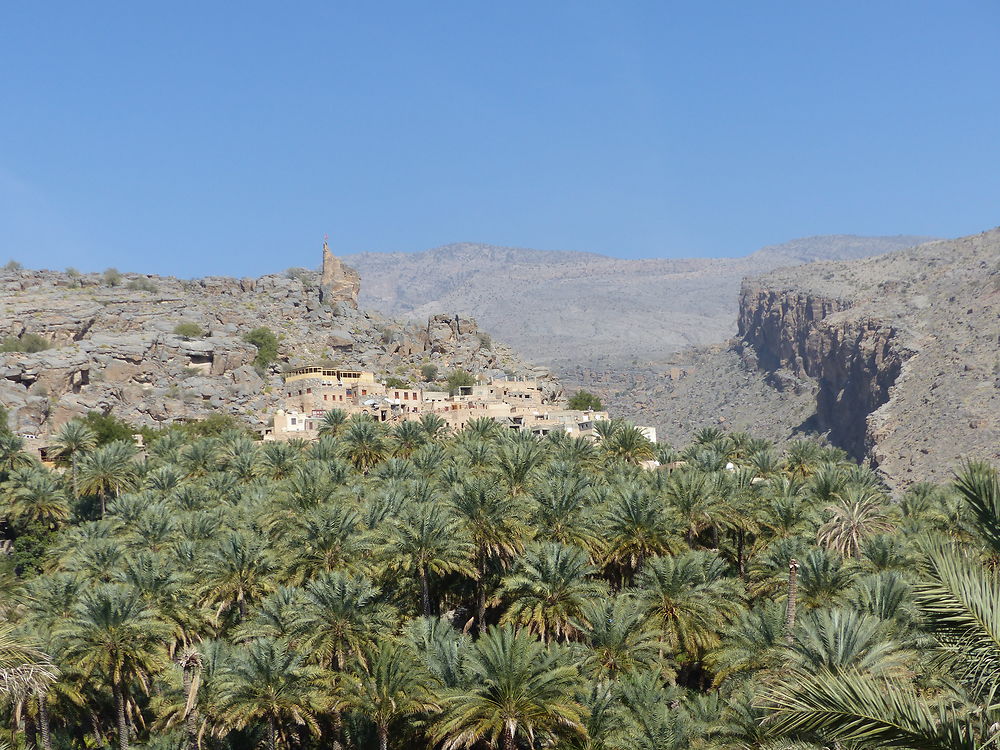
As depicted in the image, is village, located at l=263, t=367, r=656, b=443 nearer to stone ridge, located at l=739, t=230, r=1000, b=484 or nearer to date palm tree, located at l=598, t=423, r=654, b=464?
date palm tree, located at l=598, t=423, r=654, b=464

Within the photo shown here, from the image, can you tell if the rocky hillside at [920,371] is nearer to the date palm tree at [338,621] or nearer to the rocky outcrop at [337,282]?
the rocky outcrop at [337,282]

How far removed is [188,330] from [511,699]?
117 m

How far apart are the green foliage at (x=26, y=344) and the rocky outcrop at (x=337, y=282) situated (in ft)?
157

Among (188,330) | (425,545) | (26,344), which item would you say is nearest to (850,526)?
(425,545)

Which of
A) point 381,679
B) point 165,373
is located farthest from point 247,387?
point 381,679

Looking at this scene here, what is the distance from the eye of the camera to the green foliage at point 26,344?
126438 mm

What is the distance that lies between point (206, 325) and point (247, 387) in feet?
67.7

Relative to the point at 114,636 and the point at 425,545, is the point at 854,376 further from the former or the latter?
the point at 114,636

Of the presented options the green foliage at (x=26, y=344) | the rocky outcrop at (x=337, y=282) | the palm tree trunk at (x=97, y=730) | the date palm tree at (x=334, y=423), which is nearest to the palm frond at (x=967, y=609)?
the palm tree trunk at (x=97, y=730)

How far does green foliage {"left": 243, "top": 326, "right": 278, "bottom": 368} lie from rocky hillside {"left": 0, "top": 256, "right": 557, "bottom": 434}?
843 mm

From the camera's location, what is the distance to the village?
331 feet

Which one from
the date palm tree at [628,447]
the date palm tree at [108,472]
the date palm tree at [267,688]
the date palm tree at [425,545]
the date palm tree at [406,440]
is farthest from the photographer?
the date palm tree at [406,440]

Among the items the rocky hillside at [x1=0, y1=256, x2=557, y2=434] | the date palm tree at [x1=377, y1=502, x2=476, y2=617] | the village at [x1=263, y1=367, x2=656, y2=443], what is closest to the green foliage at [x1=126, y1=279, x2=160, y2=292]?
the rocky hillside at [x1=0, y1=256, x2=557, y2=434]

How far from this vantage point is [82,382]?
115 meters
